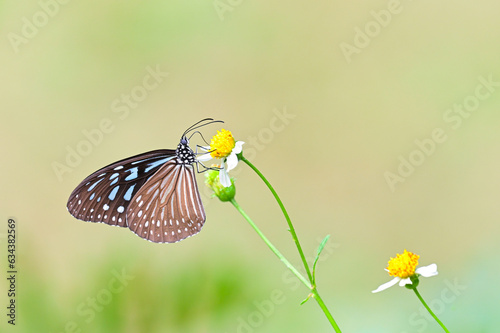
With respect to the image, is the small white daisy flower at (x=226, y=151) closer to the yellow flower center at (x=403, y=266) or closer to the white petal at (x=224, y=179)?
the white petal at (x=224, y=179)

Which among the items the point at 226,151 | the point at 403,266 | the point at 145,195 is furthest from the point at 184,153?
the point at 403,266

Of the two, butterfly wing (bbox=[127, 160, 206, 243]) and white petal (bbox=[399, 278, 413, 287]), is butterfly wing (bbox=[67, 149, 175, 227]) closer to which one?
butterfly wing (bbox=[127, 160, 206, 243])

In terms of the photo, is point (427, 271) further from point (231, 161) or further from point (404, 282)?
point (231, 161)

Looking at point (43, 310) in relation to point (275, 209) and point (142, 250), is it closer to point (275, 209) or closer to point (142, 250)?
point (142, 250)

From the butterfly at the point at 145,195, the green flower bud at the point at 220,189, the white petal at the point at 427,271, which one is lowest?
the white petal at the point at 427,271

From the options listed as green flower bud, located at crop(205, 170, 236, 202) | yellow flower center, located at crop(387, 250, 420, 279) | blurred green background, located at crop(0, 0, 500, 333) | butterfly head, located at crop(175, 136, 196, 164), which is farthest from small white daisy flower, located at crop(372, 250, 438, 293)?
blurred green background, located at crop(0, 0, 500, 333)

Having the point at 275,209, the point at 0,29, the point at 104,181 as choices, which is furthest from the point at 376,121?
the point at 0,29

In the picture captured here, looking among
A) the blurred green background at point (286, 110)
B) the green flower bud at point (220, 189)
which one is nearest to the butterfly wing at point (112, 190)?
the green flower bud at point (220, 189)
